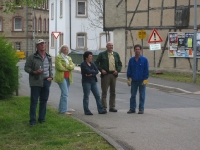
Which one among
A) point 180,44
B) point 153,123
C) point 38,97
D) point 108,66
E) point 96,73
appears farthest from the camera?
point 180,44

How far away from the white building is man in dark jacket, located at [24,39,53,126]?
40667 millimetres

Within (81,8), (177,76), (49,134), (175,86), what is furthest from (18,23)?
(49,134)

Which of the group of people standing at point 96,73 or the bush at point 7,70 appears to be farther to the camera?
the bush at point 7,70

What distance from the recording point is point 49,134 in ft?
32.9

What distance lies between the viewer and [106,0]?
3434 centimetres

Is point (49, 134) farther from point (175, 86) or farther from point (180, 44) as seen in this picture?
point (180, 44)

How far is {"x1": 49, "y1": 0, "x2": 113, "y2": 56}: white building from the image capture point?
52.8 meters

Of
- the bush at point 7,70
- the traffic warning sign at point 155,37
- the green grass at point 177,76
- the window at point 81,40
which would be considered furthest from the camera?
the window at point 81,40

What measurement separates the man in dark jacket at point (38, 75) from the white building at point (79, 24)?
4067cm

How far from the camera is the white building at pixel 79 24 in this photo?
173ft

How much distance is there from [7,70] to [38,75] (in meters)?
5.52

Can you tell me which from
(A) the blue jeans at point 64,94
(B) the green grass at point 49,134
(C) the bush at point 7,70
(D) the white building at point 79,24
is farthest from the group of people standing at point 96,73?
(D) the white building at point 79,24

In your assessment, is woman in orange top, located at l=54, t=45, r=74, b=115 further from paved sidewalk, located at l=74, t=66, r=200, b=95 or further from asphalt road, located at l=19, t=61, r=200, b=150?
paved sidewalk, located at l=74, t=66, r=200, b=95

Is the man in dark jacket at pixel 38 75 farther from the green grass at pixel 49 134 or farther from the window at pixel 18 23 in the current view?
the window at pixel 18 23
